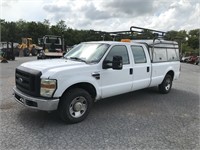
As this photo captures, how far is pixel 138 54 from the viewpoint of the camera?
6.24 m

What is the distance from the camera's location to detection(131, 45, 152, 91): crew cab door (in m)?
6.02

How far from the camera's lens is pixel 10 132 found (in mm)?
4047

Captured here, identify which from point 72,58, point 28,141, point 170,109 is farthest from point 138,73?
point 28,141

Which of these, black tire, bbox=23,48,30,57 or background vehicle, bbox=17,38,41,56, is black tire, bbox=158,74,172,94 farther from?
black tire, bbox=23,48,30,57

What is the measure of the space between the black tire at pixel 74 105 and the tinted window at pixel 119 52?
3.93 ft

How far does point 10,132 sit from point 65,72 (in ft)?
4.95

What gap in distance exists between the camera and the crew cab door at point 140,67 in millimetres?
6020

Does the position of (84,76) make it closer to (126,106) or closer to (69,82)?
(69,82)

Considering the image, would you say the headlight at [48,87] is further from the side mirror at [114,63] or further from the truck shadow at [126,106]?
the side mirror at [114,63]

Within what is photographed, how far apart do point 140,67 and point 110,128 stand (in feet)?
7.75

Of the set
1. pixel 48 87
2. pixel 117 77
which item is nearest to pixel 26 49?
pixel 117 77

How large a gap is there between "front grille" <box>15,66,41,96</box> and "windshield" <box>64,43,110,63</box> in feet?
4.29

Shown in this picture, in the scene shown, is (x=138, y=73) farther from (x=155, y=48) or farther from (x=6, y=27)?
(x=6, y=27)

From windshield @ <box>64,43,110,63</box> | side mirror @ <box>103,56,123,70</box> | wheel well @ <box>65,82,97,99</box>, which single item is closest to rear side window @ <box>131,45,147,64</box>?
windshield @ <box>64,43,110,63</box>
